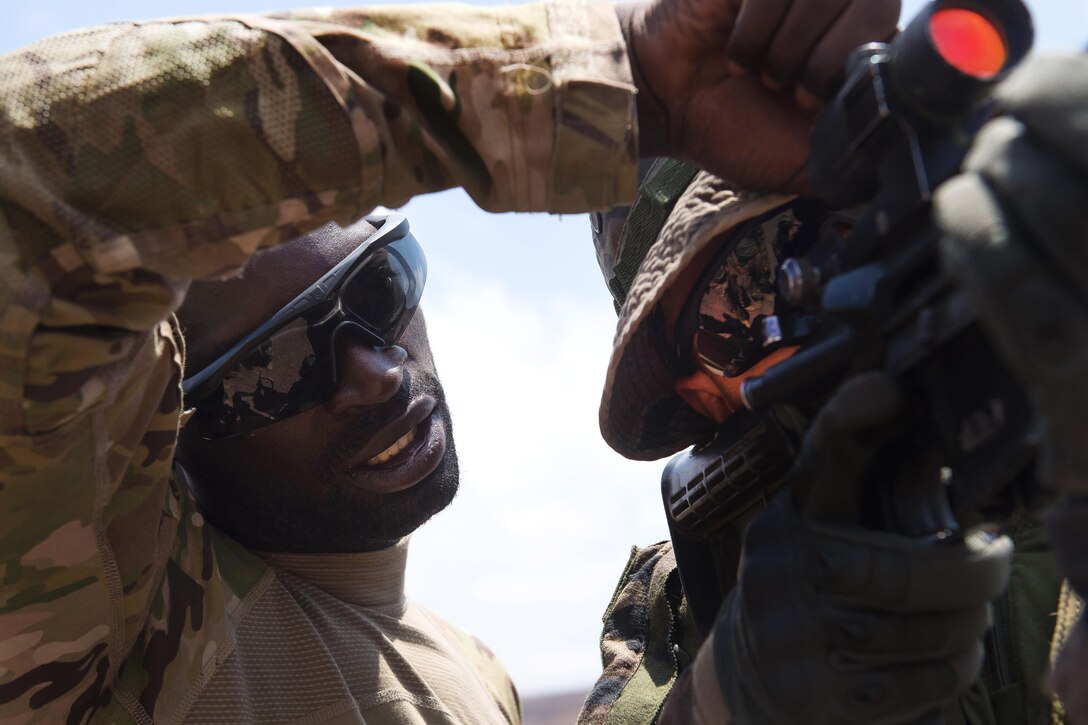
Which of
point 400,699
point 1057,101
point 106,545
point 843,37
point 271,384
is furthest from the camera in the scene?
point 271,384

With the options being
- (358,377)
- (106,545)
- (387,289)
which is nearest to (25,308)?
(106,545)

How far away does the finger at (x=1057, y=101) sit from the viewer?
94 cm

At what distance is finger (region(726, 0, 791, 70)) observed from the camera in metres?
1.69

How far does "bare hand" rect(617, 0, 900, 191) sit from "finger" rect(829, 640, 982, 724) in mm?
838

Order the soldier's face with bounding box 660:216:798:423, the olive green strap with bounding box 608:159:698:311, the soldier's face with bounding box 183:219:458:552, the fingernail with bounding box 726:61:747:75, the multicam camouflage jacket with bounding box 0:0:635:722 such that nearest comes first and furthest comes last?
the multicam camouflage jacket with bounding box 0:0:635:722
the fingernail with bounding box 726:61:747:75
the soldier's face with bounding box 660:216:798:423
the olive green strap with bounding box 608:159:698:311
the soldier's face with bounding box 183:219:458:552

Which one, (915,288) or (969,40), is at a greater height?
(969,40)

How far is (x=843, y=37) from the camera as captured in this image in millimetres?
1668

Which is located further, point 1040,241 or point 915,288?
point 915,288

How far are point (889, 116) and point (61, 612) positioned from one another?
178 centimetres

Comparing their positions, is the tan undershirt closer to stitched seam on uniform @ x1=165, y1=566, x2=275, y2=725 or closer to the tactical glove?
stitched seam on uniform @ x1=165, y1=566, x2=275, y2=725

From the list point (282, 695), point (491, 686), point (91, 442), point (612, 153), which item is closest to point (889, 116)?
point (612, 153)

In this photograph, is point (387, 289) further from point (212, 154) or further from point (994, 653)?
point (994, 653)

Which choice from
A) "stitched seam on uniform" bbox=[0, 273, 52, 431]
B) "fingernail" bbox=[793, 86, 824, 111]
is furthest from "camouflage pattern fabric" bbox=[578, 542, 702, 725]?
"stitched seam on uniform" bbox=[0, 273, 52, 431]

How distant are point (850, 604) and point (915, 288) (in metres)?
0.48
